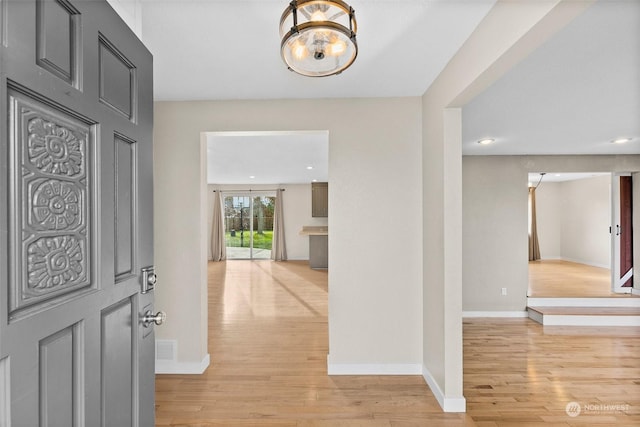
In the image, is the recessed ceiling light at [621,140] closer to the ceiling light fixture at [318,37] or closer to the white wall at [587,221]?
the white wall at [587,221]

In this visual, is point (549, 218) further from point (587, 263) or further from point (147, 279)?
point (147, 279)

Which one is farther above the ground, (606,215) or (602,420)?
(606,215)

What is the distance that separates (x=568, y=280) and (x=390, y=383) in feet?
18.2

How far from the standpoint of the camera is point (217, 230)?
973 cm

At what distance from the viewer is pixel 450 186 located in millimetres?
2342

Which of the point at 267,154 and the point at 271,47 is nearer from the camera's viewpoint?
the point at 271,47

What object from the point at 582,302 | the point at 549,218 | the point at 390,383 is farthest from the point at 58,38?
the point at 549,218

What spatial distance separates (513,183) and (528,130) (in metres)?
1.38

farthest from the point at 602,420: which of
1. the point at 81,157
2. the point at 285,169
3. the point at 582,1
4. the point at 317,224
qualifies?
the point at 317,224

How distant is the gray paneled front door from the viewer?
74 cm

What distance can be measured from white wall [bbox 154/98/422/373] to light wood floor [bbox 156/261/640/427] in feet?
1.06

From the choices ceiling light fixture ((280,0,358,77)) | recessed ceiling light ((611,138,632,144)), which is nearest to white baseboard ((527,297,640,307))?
recessed ceiling light ((611,138,632,144))

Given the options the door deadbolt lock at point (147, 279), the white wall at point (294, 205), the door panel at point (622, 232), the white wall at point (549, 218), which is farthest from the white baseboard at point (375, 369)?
the white wall at point (549, 218)

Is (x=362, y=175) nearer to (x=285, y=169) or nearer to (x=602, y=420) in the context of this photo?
(x=602, y=420)
